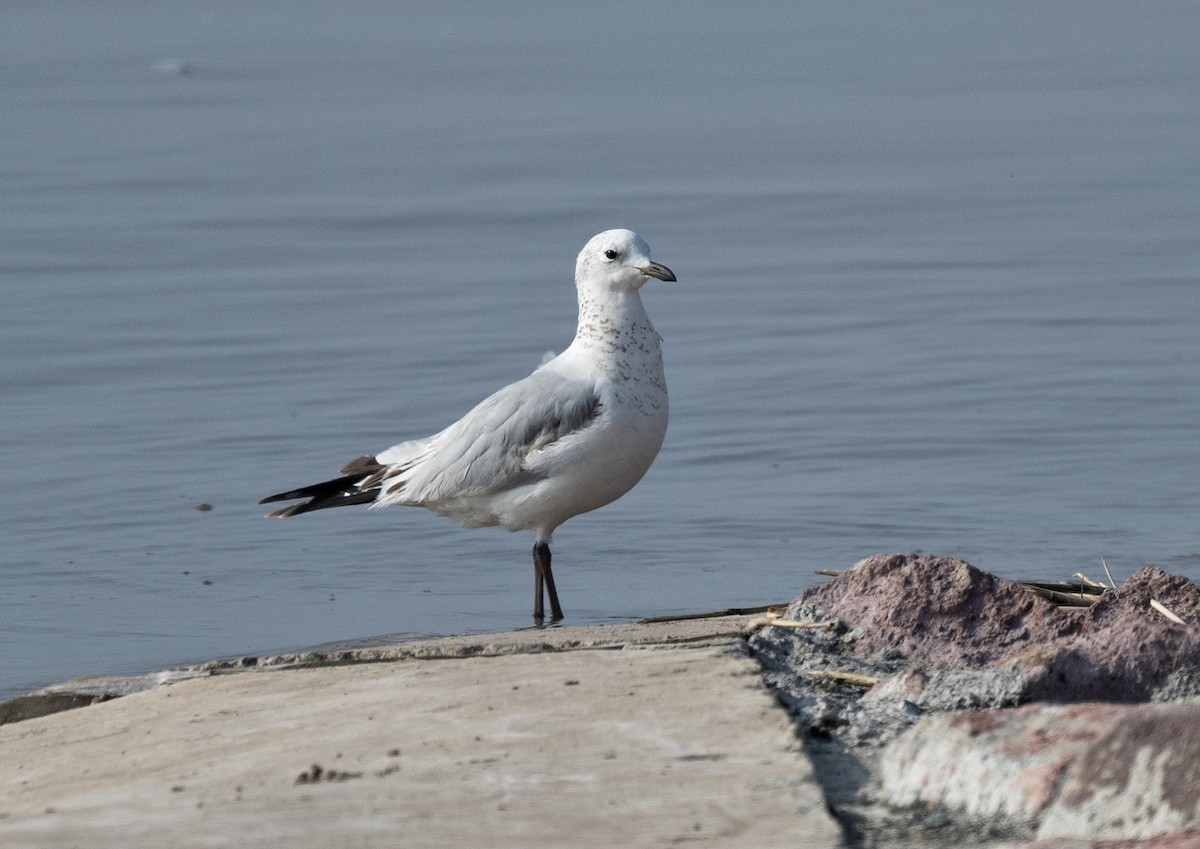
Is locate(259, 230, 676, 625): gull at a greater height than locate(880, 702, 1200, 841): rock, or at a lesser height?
greater

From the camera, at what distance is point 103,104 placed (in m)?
21.3

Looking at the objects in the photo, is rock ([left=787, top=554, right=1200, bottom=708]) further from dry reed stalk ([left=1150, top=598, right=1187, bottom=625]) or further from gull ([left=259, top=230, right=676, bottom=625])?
gull ([left=259, top=230, right=676, bottom=625])

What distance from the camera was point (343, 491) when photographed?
8.15m

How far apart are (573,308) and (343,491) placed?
5105 millimetres

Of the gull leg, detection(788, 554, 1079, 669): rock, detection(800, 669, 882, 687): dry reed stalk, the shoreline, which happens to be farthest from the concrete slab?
the gull leg

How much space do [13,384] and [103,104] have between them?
32.9 ft

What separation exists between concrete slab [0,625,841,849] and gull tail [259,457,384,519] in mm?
3072

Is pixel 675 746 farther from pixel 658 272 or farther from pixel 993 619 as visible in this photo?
pixel 658 272

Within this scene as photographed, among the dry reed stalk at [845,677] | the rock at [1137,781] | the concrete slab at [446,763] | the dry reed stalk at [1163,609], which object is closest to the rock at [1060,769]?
the rock at [1137,781]

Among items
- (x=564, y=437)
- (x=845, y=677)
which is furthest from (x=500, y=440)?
(x=845, y=677)

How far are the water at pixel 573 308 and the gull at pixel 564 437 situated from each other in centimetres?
50

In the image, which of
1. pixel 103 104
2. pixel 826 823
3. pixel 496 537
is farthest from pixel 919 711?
pixel 103 104

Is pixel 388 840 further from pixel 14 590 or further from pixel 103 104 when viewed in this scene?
pixel 103 104

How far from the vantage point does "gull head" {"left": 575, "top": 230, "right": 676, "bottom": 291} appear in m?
7.80
